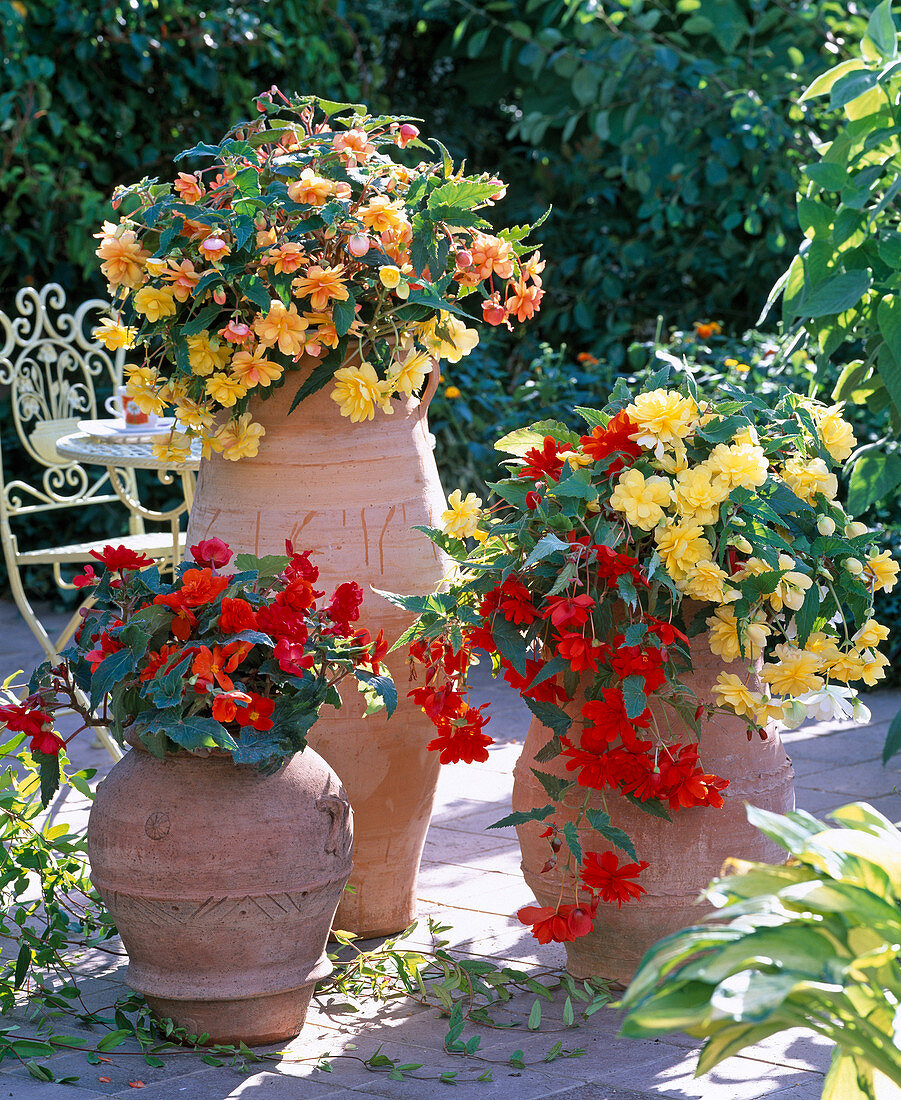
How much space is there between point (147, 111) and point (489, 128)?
209 cm

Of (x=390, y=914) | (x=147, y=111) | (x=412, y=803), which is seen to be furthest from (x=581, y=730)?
(x=147, y=111)

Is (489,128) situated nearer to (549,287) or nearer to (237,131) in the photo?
(549,287)

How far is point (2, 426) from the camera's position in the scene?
6520 mm

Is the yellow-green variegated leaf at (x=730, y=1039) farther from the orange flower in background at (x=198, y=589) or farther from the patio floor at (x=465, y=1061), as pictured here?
the orange flower in background at (x=198, y=589)

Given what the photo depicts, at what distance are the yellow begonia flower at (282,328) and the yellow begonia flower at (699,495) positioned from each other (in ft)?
2.46

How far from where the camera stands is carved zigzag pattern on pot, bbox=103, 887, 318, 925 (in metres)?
2.17

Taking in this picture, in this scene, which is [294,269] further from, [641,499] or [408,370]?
[641,499]

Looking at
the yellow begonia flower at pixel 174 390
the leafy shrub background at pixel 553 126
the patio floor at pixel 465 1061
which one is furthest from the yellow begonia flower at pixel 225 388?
the leafy shrub background at pixel 553 126

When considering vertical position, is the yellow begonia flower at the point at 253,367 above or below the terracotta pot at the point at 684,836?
above

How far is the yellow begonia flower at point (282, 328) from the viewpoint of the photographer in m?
2.43

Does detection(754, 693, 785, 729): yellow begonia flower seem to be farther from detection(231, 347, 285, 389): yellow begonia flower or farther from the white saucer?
the white saucer

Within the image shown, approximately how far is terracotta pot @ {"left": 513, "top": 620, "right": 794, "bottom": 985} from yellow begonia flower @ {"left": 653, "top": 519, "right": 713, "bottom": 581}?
24 centimetres

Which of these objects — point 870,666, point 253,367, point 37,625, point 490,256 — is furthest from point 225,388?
point 37,625

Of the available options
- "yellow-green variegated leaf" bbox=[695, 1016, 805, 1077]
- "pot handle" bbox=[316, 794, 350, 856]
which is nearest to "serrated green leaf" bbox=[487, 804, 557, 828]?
"pot handle" bbox=[316, 794, 350, 856]
